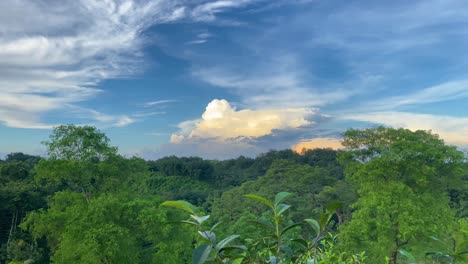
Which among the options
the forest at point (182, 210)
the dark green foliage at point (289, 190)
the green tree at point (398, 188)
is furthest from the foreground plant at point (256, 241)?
the dark green foliage at point (289, 190)

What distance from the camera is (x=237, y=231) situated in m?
14.3

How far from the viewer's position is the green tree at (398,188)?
12195mm

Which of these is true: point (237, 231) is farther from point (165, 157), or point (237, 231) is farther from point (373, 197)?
point (165, 157)

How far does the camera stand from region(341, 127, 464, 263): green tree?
12.2m

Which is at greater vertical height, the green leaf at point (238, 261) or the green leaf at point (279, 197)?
the green leaf at point (279, 197)

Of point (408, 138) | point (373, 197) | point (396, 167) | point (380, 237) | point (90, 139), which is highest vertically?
point (90, 139)

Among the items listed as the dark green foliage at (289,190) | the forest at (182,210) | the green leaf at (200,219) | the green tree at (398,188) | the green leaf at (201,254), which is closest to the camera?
the green leaf at (201,254)

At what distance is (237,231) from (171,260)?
9.97 ft

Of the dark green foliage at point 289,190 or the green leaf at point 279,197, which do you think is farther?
the dark green foliage at point 289,190

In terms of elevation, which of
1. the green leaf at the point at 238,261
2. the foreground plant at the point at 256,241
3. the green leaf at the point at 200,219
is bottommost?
the green leaf at the point at 238,261

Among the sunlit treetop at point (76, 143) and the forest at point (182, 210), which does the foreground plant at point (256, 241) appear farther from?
the sunlit treetop at point (76, 143)

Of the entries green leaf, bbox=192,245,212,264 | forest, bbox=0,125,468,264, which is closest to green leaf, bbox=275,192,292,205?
green leaf, bbox=192,245,212,264

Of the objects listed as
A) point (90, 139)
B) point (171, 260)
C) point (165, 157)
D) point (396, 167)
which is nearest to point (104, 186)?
point (90, 139)

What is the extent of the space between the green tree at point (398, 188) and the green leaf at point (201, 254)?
39.3 ft
